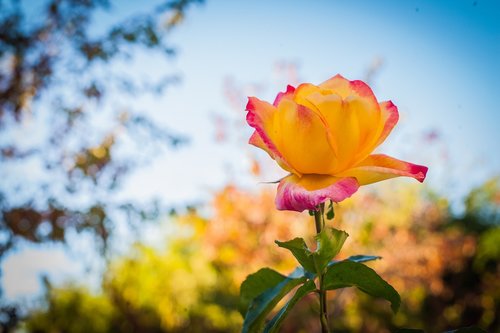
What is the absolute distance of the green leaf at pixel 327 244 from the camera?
430 mm

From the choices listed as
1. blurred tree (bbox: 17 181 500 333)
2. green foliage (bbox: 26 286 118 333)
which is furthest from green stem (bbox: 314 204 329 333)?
green foliage (bbox: 26 286 118 333)

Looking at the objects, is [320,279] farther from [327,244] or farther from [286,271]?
[286,271]

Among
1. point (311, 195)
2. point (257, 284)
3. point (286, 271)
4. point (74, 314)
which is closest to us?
point (311, 195)

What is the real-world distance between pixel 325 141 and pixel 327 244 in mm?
113

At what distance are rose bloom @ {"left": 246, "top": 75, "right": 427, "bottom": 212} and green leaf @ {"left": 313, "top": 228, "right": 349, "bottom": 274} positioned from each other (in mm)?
47

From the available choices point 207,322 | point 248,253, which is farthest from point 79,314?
point 248,253

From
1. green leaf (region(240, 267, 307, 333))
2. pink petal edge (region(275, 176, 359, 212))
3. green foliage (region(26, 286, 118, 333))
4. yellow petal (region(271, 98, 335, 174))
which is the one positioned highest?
yellow petal (region(271, 98, 335, 174))

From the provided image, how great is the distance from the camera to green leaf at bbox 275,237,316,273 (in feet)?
1.40

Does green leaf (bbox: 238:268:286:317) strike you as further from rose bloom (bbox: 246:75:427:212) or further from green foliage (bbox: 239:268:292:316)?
rose bloom (bbox: 246:75:427:212)

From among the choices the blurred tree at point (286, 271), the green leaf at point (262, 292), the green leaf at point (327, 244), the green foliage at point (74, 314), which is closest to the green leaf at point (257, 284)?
the green leaf at point (262, 292)

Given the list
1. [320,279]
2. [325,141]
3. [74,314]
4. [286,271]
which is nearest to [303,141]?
[325,141]

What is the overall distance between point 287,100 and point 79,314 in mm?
6230

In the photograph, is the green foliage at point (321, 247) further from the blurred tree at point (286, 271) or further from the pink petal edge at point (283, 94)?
the blurred tree at point (286, 271)

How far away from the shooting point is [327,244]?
0.43 metres
